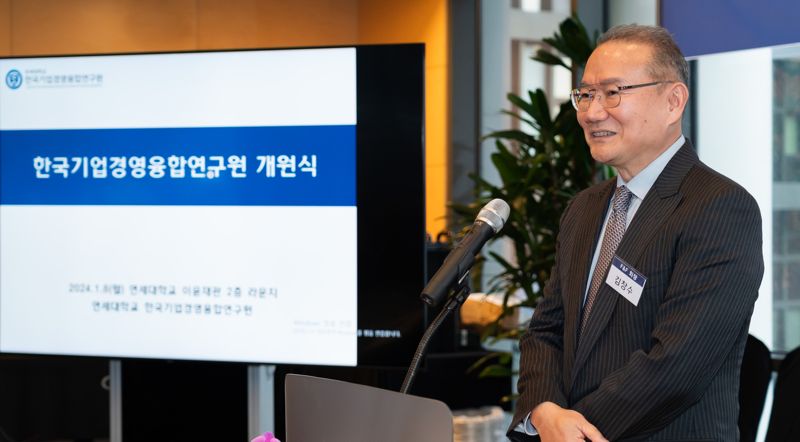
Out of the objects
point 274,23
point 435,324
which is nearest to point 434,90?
point 274,23

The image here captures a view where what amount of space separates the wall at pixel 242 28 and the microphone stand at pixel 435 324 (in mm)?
4700

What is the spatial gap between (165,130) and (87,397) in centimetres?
101

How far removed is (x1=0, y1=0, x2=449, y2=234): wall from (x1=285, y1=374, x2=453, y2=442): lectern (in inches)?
190

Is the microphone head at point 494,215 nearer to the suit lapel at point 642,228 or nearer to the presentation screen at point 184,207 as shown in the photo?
the suit lapel at point 642,228

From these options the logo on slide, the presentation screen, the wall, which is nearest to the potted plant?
the presentation screen

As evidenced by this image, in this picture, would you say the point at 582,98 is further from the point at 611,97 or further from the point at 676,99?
the point at 676,99

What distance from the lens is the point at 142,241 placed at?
2.71 meters

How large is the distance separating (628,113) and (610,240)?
0.88 feet

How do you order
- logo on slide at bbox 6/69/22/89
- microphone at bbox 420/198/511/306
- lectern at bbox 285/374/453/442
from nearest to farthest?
lectern at bbox 285/374/453/442
microphone at bbox 420/198/511/306
logo on slide at bbox 6/69/22/89

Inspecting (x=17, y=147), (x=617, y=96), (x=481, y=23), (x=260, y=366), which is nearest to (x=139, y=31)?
(x=481, y=23)

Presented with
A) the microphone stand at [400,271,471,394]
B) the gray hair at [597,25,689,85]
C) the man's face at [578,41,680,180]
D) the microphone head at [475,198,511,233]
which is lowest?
the microphone stand at [400,271,471,394]

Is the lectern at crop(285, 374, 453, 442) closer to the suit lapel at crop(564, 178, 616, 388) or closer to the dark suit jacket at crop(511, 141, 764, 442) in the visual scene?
the dark suit jacket at crop(511, 141, 764, 442)

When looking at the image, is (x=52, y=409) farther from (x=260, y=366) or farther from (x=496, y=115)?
(x=496, y=115)

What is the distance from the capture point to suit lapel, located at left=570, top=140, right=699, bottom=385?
1.75 meters
